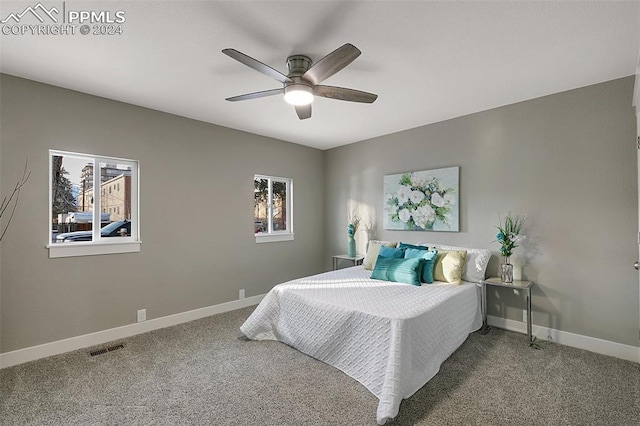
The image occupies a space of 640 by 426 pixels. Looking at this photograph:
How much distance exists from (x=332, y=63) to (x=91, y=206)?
287 centimetres

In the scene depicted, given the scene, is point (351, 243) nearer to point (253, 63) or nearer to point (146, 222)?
point (146, 222)

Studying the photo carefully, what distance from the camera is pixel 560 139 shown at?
308 centimetres

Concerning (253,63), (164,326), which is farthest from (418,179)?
(164,326)

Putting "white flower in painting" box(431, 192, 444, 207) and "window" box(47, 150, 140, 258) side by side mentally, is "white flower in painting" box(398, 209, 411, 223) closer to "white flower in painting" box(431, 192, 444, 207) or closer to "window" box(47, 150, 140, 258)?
"white flower in painting" box(431, 192, 444, 207)

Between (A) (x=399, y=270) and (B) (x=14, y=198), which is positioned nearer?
A: (B) (x=14, y=198)

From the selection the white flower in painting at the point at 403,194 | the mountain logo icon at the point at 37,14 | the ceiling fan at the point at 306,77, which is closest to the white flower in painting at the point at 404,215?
the white flower in painting at the point at 403,194

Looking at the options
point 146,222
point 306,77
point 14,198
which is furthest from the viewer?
point 146,222

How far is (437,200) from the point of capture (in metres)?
3.99

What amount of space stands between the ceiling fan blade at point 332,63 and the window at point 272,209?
2605mm

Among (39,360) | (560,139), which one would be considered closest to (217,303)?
(39,360)

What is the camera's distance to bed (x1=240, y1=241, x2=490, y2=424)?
84.0 inches

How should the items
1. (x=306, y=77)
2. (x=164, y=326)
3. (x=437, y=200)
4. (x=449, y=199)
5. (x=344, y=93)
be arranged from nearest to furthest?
(x=306, y=77) < (x=344, y=93) < (x=164, y=326) < (x=449, y=199) < (x=437, y=200)

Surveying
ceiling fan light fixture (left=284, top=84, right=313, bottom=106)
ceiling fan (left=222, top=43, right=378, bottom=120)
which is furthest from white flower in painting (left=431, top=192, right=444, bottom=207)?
ceiling fan light fixture (left=284, top=84, right=313, bottom=106)
